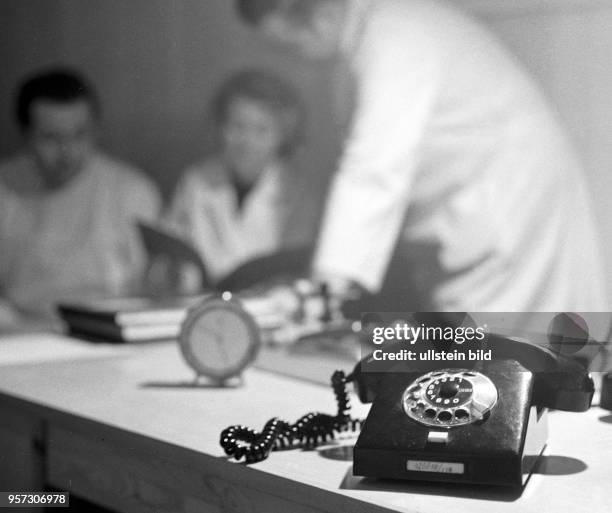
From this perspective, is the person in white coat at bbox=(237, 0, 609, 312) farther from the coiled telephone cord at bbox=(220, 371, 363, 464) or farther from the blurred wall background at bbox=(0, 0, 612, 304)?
the coiled telephone cord at bbox=(220, 371, 363, 464)

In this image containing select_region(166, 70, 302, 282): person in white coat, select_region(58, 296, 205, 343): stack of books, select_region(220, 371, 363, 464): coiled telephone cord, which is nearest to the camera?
select_region(220, 371, 363, 464): coiled telephone cord

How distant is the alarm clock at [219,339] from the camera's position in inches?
42.4

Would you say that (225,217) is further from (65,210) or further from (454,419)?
(454,419)

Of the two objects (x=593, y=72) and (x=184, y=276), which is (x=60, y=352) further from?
(x=593, y=72)

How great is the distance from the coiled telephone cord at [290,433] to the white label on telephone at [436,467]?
15 cm

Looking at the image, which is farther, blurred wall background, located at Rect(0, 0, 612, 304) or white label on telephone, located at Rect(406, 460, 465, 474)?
blurred wall background, located at Rect(0, 0, 612, 304)

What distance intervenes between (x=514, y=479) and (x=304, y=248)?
4.79ft

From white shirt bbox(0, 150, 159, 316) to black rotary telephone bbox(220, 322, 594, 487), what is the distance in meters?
1.85

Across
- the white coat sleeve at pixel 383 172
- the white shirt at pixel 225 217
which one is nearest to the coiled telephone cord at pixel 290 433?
the white coat sleeve at pixel 383 172

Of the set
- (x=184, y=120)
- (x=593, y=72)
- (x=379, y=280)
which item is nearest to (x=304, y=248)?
(x=379, y=280)

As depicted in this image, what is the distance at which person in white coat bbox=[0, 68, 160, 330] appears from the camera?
2.64 meters

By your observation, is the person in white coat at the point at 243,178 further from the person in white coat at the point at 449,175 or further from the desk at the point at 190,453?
the desk at the point at 190,453

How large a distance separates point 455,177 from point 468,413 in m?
1.15

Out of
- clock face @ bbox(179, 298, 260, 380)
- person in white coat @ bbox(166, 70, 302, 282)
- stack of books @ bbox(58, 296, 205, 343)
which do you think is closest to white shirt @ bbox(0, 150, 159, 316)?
person in white coat @ bbox(166, 70, 302, 282)
